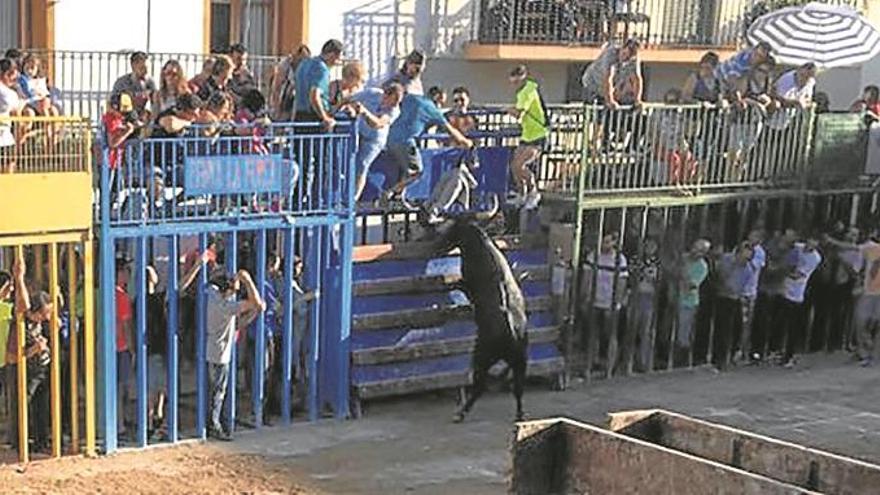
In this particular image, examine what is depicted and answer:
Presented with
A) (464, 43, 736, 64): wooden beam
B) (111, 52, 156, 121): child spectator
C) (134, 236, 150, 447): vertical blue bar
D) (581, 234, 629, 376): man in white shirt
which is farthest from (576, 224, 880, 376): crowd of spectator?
(134, 236, 150, 447): vertical blue bar

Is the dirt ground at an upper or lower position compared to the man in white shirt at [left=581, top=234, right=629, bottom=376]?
lower

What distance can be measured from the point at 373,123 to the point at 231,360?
268 cm

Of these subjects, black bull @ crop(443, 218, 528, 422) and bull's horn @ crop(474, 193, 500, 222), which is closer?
black bull @ crop(443, 218, 528, 422)

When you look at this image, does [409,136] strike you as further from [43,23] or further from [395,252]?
[43,23]

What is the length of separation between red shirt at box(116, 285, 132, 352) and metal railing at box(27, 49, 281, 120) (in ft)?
15.1

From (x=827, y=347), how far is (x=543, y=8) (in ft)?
20.7

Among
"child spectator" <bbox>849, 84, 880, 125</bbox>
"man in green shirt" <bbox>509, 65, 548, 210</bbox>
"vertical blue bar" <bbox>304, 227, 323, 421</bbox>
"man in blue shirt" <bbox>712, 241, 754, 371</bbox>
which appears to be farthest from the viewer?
"child spectator" <bbox>849, 84, 880, 125</bbox>

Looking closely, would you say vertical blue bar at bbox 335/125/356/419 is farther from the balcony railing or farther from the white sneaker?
the balcony railing

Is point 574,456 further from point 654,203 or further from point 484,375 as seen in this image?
point 654,203

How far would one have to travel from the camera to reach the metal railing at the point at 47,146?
11.7m

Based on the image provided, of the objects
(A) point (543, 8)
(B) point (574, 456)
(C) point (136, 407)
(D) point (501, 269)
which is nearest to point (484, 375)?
(D) point (501, 269)

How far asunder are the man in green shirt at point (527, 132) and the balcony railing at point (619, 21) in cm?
499

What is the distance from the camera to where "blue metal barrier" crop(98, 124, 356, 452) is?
12.5 m

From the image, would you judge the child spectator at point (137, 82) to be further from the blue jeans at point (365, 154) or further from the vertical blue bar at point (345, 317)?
the vertical blue bar at point (345, 317)
